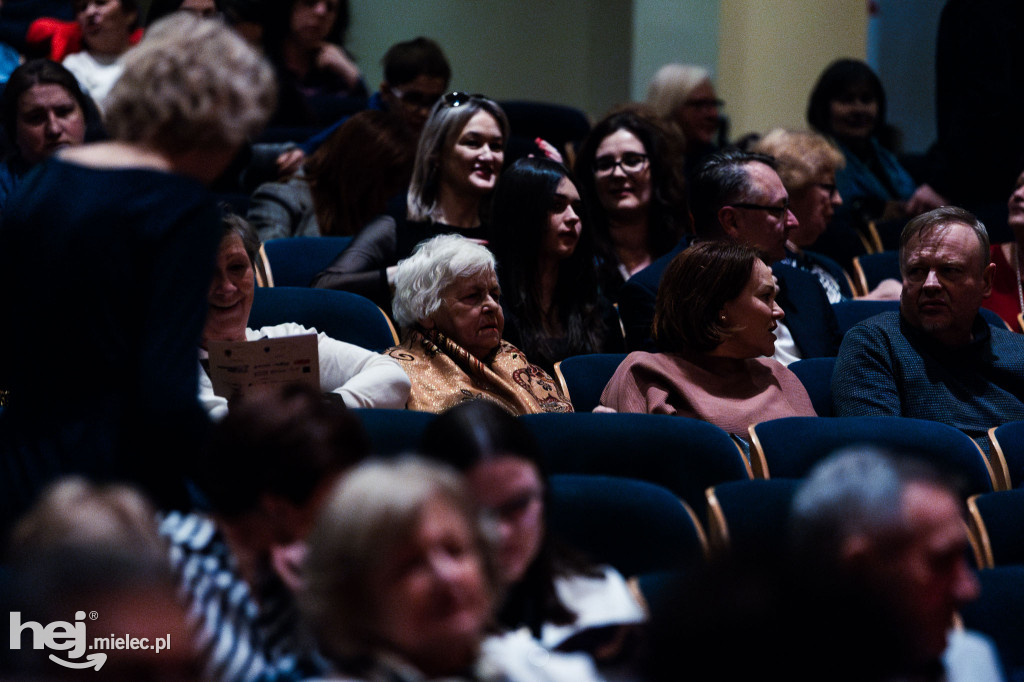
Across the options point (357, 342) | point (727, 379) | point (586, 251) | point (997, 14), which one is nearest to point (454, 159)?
point (586, 251)

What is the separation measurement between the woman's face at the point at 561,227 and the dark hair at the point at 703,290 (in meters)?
0.52

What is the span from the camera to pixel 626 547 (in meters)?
2.04

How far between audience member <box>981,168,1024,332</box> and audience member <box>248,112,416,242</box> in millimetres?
2013

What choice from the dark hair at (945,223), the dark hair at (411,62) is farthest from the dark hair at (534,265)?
the dark hair at (411,62)

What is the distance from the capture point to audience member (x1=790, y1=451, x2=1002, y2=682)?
1.44 meters

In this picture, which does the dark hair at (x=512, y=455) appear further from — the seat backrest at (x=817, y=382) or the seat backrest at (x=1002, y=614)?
the seat backrest at (x=817, y=382)

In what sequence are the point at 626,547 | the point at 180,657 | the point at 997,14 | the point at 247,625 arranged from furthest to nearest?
the point at 997,14 → the point at 626,547 → the point at 247,625 → the point at 180,657

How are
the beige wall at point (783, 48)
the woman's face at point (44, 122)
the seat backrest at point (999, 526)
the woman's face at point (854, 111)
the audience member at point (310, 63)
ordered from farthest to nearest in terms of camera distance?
the beige wall at point (783, 48) < the woman's face at point (854, 111) < the audience member at point (310, 63) < the woman's face at point (44, 122) < the seat backrest at point (999, 526)

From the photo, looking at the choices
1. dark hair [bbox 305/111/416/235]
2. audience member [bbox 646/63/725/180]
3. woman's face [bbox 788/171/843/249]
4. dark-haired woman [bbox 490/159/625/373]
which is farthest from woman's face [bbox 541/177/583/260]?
audience member [bbox 646/63/725/180]

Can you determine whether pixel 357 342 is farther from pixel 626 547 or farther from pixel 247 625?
pixel 247 625

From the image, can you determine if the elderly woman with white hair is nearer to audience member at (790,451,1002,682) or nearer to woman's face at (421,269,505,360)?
woman's face at (421,269,505,360)

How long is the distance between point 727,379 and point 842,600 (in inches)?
66.8

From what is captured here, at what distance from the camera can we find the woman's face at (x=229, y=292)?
263cm

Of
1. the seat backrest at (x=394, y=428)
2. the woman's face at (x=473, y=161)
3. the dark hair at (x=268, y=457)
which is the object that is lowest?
the seat backrest at (x=394, y=428)
